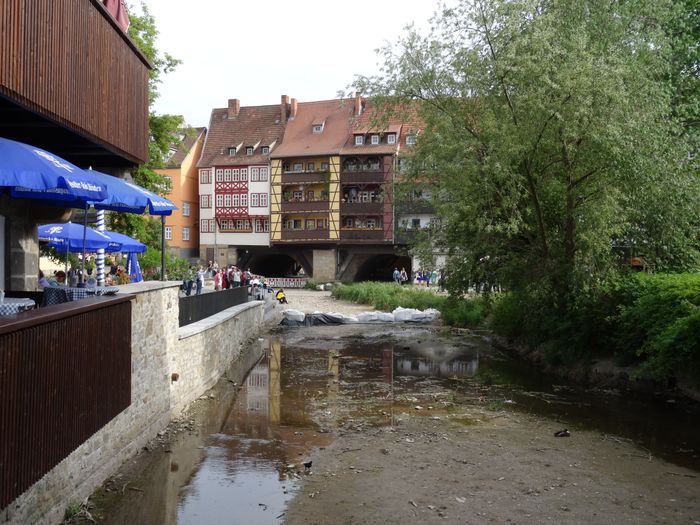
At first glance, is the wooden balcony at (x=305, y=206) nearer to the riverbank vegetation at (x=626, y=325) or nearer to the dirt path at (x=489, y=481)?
the riverbank vegetation at (x=626, y=325)

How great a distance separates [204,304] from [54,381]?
31.4 ft

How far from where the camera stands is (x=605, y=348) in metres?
15.8

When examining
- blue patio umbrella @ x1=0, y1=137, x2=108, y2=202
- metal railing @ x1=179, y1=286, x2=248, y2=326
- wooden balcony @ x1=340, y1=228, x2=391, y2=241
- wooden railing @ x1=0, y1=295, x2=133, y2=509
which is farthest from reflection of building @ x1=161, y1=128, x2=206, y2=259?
blue patio umbrella @ x1=0, y1=137, x2=108, y2=202

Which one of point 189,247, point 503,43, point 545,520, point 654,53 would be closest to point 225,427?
point 545,520

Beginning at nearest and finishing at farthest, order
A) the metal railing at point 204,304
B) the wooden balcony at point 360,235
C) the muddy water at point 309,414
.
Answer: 1. the muddy water at point 309,414
2. the metal railing at point 204,304
3. the wooden balcony at point 360,235

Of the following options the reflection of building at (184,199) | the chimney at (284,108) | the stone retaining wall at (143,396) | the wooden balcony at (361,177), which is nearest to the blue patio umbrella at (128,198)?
the stone retaining wall at (143,396)

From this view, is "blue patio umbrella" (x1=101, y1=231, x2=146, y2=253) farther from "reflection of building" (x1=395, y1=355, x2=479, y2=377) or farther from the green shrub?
the green shrub

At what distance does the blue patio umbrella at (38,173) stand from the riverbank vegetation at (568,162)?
9.95 metres

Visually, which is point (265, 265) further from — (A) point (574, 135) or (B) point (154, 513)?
(B) point (154, 513)

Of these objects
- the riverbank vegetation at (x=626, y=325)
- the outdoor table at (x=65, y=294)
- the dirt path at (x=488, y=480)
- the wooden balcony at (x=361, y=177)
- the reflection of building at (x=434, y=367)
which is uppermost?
the wooden balcony at (x=361, y=177)

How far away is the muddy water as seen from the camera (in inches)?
310

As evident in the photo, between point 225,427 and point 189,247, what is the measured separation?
4638 centimetres

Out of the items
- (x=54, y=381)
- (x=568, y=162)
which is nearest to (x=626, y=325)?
(x=568, y=162)

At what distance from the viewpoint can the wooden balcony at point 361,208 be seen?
157 ft
